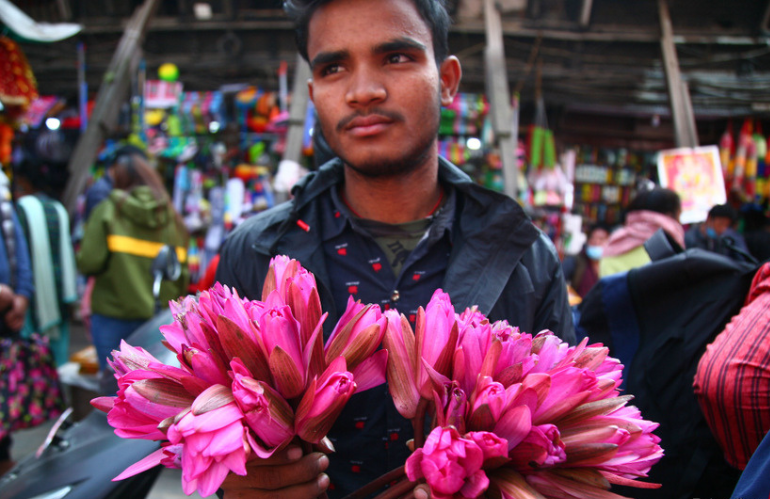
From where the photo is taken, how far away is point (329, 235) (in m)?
1.43

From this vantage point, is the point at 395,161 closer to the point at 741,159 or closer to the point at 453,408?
the point at 453,408

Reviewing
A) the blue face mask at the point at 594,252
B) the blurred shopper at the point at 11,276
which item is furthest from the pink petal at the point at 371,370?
the blue face mask at the point at 594,252

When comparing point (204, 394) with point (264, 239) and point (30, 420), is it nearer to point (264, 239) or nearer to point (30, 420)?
point (264, 239)

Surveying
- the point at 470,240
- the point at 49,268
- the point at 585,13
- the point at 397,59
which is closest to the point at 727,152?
the point at 585,13

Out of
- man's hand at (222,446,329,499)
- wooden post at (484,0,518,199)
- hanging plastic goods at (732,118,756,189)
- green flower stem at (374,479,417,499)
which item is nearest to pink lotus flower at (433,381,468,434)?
green flower stem at (374,479,417,499)

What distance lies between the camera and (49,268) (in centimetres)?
344

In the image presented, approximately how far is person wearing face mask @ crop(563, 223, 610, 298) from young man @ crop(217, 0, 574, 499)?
426 centimetres

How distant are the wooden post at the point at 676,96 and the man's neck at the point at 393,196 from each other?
5.06 m

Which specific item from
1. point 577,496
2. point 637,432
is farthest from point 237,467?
point 637,432

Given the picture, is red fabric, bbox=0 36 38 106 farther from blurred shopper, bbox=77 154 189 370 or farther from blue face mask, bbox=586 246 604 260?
blue face mask, bbox=586 246 604 260

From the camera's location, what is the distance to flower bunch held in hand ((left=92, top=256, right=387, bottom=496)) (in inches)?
24.8

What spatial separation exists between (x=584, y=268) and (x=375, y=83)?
16.4ft

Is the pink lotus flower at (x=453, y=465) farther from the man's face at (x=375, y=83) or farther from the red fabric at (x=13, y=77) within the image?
the red fabric at (x=13, y=77)

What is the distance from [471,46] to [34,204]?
18.7 feet
